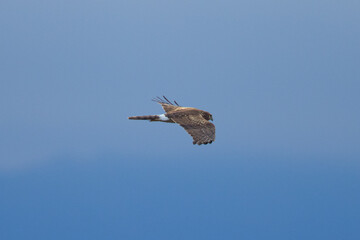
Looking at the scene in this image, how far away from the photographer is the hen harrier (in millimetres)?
24697

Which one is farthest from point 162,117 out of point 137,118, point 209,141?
point 209,141

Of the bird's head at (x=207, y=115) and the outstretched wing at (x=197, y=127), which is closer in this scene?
the outstretched wing at (x=197, y=127)

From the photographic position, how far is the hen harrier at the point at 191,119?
81.0ft

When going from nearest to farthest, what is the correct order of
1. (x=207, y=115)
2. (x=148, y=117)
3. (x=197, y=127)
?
(x=197, y=127) < (x=207, y=115) < (x=148, y=117)

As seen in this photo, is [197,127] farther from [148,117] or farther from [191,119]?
[148,117]

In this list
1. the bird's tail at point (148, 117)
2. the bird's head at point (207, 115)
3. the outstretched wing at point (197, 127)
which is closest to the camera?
the outstretched wing at point (197, 127)

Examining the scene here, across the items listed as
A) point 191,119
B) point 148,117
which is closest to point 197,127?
point 191,119

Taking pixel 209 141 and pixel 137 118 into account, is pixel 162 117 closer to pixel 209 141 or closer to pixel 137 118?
pixel 137 118

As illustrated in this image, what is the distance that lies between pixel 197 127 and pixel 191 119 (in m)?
1.55

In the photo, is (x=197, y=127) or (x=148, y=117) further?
(x=148, y=117)

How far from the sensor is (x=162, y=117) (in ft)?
96.5

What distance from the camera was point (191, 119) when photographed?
90.3 ft

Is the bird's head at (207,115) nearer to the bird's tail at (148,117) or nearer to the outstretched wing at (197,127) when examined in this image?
the outstretched wing at (197,127)

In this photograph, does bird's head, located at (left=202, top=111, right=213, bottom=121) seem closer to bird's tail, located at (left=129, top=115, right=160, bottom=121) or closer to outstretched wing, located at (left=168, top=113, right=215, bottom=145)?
outstretched wing, located at (left=168, top=113, right=215, bottom=145)
